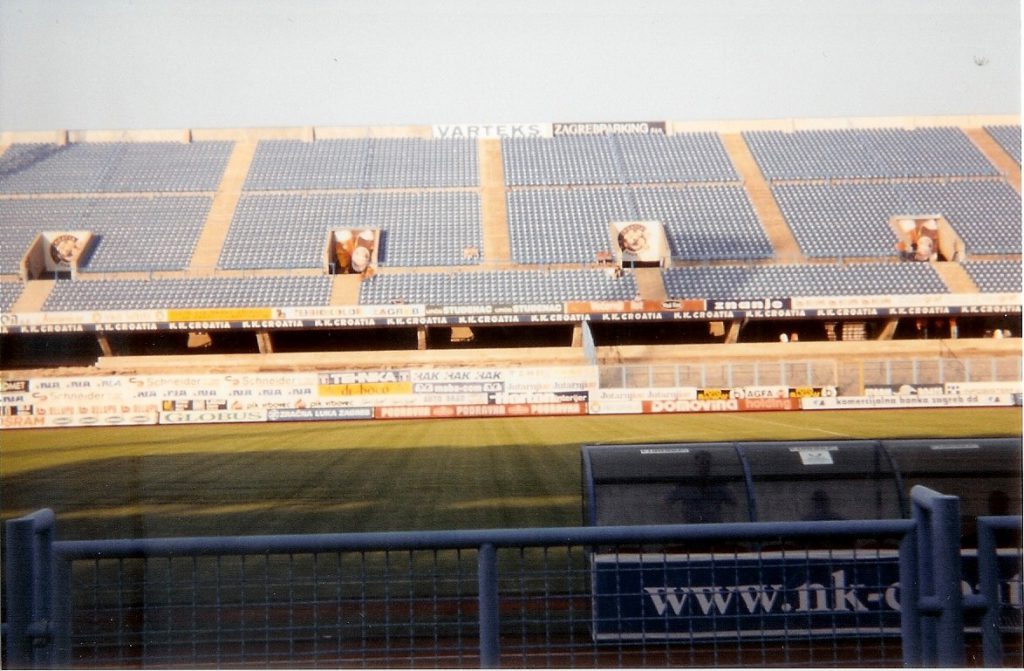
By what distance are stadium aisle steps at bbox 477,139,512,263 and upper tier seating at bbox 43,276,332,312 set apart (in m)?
7.09

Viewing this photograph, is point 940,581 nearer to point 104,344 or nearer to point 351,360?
point 351,360

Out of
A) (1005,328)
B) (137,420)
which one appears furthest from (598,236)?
(137,420)

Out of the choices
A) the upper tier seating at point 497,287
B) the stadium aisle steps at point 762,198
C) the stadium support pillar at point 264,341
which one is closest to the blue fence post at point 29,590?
the upper tier seating at point 497,287

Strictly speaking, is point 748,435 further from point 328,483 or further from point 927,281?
point 927,281

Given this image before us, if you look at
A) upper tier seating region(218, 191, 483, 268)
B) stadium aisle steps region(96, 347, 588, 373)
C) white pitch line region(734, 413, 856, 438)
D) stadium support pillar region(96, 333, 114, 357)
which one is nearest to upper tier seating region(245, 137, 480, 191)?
upper tier seating region(218, 191, 483, 268)

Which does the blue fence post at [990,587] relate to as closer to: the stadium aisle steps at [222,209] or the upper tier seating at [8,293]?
the upper tier seating at [8,293]

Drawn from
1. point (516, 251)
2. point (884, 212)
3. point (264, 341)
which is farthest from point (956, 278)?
point (264, 341)

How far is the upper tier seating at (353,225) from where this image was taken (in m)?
37.2

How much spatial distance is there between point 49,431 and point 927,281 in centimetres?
3039

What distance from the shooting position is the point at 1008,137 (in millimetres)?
44062

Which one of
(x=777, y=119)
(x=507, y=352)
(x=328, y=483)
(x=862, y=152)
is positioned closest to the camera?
(x=328, y=483)

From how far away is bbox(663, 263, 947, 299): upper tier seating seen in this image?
112 ft

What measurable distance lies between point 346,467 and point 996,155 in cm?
3860

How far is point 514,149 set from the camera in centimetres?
4572
